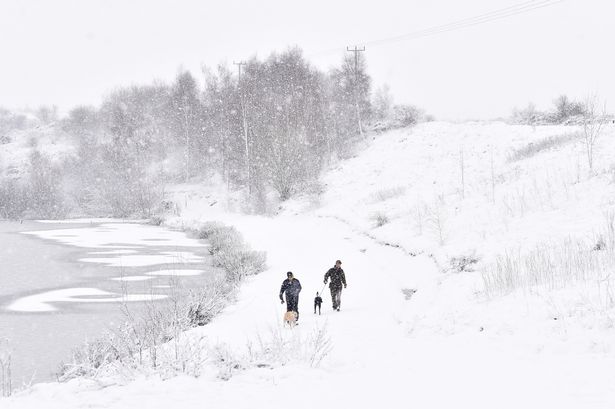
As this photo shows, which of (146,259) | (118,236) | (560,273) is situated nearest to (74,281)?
(146,259)

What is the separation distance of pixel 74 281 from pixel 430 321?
16.0m

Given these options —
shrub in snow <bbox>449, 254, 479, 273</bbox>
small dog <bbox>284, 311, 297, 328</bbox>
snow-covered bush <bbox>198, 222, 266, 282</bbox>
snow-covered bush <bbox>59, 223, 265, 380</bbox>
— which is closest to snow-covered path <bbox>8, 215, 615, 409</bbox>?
small dog <bbox>284, 311, 297, 328</bbox>

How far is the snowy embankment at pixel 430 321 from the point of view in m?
6.97

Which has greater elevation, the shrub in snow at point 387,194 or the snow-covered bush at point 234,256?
the shrub in snow at point 387,194

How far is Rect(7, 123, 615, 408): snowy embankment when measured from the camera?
22.9 feet

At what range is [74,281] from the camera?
2186cm

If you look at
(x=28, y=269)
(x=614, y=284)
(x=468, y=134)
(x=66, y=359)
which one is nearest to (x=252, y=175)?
(x=468, y=134)

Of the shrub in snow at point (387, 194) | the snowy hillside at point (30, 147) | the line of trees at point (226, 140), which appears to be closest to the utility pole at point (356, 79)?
the line of trees at point (226, 140)

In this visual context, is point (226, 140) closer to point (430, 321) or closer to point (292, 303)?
point (292, 303)

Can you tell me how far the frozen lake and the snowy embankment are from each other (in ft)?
10.8

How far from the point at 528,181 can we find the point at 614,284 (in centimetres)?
1542

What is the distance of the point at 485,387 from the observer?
6.99 metres

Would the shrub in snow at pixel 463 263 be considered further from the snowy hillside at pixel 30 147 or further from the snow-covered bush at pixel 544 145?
the snowy hillside at pixel 30 147

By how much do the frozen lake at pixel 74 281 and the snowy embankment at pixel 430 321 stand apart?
10.8ft
